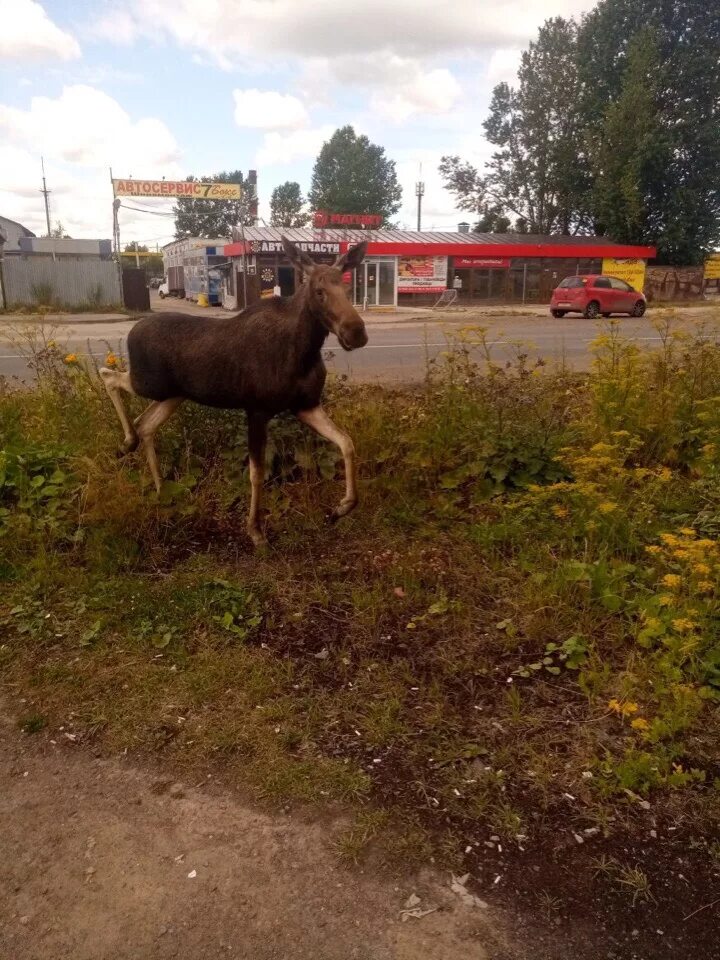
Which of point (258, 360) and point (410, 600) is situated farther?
point (258, 360)

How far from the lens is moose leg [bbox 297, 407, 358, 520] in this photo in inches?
173

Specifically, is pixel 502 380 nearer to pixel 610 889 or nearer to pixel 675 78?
pixel 610 889

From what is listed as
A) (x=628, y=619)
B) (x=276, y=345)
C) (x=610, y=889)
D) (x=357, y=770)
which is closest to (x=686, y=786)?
(x=610, y=889)

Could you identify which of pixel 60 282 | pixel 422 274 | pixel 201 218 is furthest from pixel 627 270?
pixel 201 218

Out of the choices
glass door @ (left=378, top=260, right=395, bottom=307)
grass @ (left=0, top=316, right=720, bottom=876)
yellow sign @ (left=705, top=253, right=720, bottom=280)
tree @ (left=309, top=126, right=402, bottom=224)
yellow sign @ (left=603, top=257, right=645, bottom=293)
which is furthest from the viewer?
tree @ (left=309, top=126, right=402, bottom=224)

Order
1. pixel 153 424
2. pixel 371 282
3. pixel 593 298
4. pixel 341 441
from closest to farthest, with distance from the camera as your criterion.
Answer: pixel 341 441
pixel 153 424
pixel 593 298
pixel 371 282

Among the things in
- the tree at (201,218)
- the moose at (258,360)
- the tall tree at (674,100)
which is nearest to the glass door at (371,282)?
the tall tree at (674,100)

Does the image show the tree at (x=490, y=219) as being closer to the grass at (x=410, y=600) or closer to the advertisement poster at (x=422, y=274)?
the advertisement poster at (x=422, y=274)

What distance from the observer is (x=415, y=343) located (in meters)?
15.6

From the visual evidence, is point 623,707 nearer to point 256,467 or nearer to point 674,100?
point 256,467

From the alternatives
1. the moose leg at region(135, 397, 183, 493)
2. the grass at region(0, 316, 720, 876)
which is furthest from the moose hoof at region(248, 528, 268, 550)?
the moose leg at region(135, 397, 183, 493)

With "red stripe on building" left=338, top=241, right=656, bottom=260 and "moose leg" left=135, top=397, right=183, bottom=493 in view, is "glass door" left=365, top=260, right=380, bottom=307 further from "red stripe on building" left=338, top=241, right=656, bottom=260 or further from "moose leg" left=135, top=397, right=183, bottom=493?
"moose leg" left=135, top=397, right=183, bottom=493

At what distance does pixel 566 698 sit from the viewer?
3445 millimetres

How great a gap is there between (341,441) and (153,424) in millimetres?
1538
